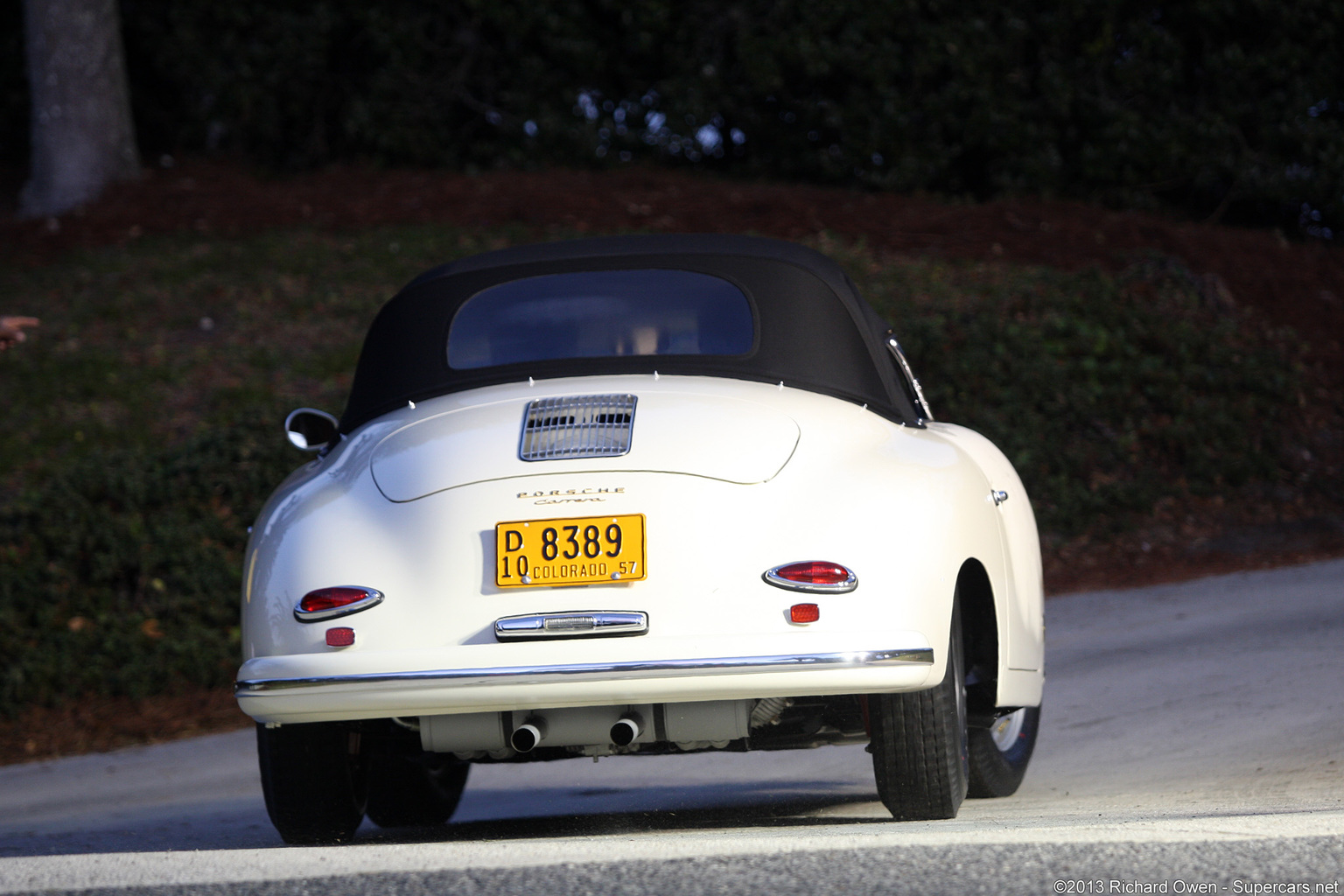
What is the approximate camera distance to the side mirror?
4910 mm

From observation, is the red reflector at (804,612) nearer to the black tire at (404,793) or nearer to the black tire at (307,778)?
the black tire at (307,778)

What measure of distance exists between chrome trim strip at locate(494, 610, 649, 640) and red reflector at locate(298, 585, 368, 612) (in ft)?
1.39

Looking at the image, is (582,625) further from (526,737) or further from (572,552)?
(526,737)

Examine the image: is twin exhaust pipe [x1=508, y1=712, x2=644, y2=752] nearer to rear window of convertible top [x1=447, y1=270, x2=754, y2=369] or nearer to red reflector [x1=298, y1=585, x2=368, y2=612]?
red reflector [x1=298, y1=585, x2=368, y2=612]

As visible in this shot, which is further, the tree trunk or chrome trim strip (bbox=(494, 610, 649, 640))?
the tree trunk

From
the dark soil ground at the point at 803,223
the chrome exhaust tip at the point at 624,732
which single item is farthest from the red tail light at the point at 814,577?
the dark soil ground at the point at 803,223

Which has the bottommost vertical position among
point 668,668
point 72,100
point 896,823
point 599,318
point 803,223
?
point 896,823

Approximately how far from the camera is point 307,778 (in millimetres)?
4234

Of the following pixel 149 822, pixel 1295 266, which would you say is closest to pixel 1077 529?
pixel 1295 266

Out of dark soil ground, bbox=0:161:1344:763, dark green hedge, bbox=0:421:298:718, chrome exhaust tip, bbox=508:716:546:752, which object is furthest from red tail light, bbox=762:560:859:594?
dark soil ground, bbox=0:161:1344:763

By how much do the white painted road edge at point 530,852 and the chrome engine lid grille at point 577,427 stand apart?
98 cm

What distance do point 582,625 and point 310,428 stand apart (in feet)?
5.73

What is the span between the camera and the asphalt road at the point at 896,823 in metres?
2.88

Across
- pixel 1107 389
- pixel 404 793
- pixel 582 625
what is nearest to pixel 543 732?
pixel 582 625
